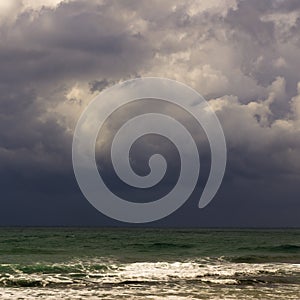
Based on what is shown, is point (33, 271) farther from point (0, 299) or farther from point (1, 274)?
point (0, 299)

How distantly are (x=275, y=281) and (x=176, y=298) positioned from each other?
875 centimetres

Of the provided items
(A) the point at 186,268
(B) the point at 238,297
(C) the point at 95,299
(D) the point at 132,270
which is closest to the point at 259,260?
(A) the point at 186,268

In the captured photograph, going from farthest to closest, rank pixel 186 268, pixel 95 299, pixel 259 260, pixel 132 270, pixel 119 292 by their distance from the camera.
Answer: pixel 259 260 < pixel 186 268 < pixel 132 270 < pixel 119 292 < pixel 95 299

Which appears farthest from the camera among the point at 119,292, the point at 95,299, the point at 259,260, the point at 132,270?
the point at 259,260

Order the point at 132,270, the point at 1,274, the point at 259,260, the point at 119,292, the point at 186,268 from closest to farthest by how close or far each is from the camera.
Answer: the point at 119,292 < the point at 1,274 < the point at 132,270 < the point at 186,268 < the point at 259,260

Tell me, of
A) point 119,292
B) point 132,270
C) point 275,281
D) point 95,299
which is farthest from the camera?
point 132,270

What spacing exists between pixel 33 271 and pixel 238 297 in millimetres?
15148

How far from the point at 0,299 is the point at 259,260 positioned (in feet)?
92.2

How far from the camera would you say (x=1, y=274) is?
1216 inches

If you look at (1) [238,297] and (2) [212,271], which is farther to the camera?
(2) [212,271]

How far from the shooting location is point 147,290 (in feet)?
80.5

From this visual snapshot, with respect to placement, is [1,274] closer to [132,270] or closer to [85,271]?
[85,271]

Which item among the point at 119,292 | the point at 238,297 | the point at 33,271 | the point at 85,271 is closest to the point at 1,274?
the point at 33,271

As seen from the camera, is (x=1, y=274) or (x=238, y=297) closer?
(x=238, y=297)
